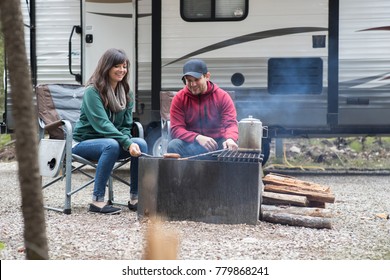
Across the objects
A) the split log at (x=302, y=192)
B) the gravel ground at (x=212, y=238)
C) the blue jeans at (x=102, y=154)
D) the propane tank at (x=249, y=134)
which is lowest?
the gravel ground at (x=212, y=238)

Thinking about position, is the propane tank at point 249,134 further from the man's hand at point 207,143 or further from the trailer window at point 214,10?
the trailer window at point 214,10

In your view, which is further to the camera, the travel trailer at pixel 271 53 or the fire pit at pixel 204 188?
the travel trailer at pixel 271 53

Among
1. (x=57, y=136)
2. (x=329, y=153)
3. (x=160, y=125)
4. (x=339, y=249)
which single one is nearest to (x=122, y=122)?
(x=57, y=136)

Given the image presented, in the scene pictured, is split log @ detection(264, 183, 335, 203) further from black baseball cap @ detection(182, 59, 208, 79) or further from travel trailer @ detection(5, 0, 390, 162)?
travel trailer @ detection(5, 0, 390, 162)

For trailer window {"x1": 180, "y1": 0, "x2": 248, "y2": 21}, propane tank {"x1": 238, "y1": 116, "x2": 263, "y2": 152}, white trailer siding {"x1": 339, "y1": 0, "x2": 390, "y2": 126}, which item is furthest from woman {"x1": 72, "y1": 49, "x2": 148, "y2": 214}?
white trailer siding {"x1": 339, "y1": 0, "x2": 390, "y2": 126}

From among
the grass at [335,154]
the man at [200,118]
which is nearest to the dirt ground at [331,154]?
the grass at [335,154]

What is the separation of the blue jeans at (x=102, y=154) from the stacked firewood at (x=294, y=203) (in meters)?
0.92

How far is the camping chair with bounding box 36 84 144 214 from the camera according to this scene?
Answer: 4.63 m

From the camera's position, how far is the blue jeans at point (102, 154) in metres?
4.52

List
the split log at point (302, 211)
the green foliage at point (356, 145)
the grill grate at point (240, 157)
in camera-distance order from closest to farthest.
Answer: the grill grate at point (240, 157), the split log at point (302, 211), the green foliage at point (356, 145)

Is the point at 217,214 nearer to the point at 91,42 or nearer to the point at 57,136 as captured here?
the point at 57,136

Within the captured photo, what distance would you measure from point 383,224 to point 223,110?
51.4 inches

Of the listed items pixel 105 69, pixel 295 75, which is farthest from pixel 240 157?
pixel 295 75

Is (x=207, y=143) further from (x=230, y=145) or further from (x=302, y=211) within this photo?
(x=302, y=211)
